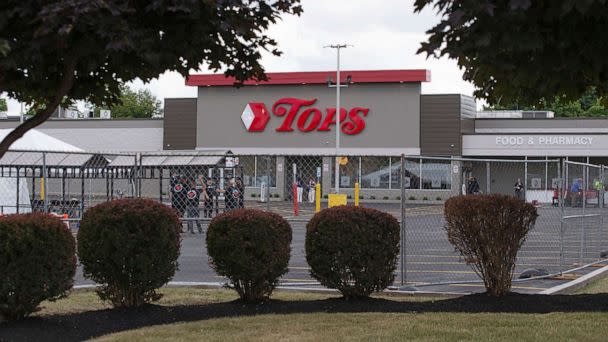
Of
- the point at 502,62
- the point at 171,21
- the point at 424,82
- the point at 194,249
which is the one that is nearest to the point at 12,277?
the point at 171,21

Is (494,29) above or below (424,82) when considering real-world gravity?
below

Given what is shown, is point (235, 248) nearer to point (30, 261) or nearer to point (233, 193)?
point (30, 261)

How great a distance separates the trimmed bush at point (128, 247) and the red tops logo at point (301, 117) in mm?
41166

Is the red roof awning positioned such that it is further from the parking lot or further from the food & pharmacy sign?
the parking lot

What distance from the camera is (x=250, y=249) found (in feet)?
32.3

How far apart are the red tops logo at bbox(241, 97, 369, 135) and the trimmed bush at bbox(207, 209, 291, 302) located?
40.5 metres

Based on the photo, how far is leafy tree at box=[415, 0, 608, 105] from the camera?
19.0 feet

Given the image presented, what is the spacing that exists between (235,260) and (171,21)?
11.8 feet

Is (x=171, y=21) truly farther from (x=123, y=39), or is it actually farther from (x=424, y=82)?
(x=424, y=82)

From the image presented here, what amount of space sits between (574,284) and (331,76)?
37430 millimetres

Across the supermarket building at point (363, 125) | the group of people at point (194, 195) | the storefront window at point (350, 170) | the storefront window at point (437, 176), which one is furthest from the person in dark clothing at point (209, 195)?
the supermarket building at point (363, 125)

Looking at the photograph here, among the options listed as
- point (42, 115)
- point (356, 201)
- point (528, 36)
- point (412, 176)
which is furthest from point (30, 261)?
point (412, 176)

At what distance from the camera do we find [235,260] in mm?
9789

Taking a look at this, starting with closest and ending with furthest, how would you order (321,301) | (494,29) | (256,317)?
(494,29), (256,317), (321,301)
